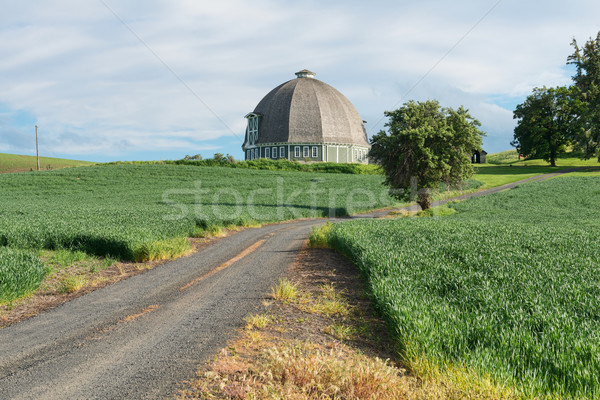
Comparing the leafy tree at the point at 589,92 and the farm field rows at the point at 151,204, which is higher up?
the leafy tree at the point at 589,92

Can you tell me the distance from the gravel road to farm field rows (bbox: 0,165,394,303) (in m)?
2.67

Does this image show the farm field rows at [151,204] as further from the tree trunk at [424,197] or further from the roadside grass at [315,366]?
the roadside grass at [315,366]

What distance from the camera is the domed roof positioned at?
272 ft

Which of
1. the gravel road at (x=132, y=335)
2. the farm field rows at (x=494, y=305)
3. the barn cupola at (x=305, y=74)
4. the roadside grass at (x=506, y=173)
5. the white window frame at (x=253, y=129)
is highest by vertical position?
the barn cupola at (x=305, y=74)

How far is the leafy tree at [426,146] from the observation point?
3164 centimetres

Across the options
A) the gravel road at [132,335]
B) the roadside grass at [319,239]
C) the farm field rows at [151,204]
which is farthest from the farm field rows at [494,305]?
the farm field rows at [151,204]

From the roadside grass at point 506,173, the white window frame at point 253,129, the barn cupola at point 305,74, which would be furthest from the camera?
the barn cupola at point 305,74

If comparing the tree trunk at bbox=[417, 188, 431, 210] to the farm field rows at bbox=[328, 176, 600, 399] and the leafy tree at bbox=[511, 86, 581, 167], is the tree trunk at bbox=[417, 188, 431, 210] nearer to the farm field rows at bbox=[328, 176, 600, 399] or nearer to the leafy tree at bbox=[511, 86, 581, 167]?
the farm field rows at bbox=[328, 176, 600, 399]

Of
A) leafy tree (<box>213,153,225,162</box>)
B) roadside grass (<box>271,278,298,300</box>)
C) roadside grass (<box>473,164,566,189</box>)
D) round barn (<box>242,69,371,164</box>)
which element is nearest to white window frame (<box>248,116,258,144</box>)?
round barn (<box>242,69,371,164</box>)

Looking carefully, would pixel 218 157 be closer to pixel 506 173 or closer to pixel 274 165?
pixel 274 165

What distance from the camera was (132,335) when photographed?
7.50 metres

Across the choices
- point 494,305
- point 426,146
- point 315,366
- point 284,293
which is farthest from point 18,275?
point 426,146

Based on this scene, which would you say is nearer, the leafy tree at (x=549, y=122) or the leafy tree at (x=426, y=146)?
the leafy tree at (x=426, y=146)

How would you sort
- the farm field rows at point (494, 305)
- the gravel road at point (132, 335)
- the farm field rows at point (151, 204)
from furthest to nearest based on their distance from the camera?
the farm field rows at point (151, 204) < the gravel road at point (132, 335) < the farm field rows at point (494, 305)
